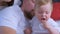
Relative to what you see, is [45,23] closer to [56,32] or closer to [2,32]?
[56,32]

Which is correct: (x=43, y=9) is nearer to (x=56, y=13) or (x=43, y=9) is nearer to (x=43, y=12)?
(x=43, y=12)

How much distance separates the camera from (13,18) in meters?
1.09

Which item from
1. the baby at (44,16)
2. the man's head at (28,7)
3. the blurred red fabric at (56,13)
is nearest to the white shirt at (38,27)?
the baby at (44,16)

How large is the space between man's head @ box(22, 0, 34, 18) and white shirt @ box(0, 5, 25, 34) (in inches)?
2.5

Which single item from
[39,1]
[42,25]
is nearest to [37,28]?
[42,25]

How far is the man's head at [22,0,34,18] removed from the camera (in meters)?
1.26

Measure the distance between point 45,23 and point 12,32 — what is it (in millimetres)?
210

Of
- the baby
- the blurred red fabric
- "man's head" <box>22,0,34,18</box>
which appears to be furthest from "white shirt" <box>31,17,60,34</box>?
the blurred red fabric

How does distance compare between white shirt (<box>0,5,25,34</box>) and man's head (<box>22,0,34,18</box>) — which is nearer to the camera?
white shirt (<box>0,5,25,34</box>)

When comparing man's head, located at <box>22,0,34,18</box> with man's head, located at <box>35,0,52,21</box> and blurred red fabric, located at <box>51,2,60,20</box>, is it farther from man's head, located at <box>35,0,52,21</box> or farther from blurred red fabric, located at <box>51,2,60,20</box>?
blurred red fabric, located at <box>51,2,60,20</box>

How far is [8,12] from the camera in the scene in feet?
3.56

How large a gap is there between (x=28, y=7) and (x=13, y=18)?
213mm

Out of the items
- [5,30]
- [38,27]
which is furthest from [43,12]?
[5,30]

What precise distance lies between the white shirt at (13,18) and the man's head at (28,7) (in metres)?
0.06
